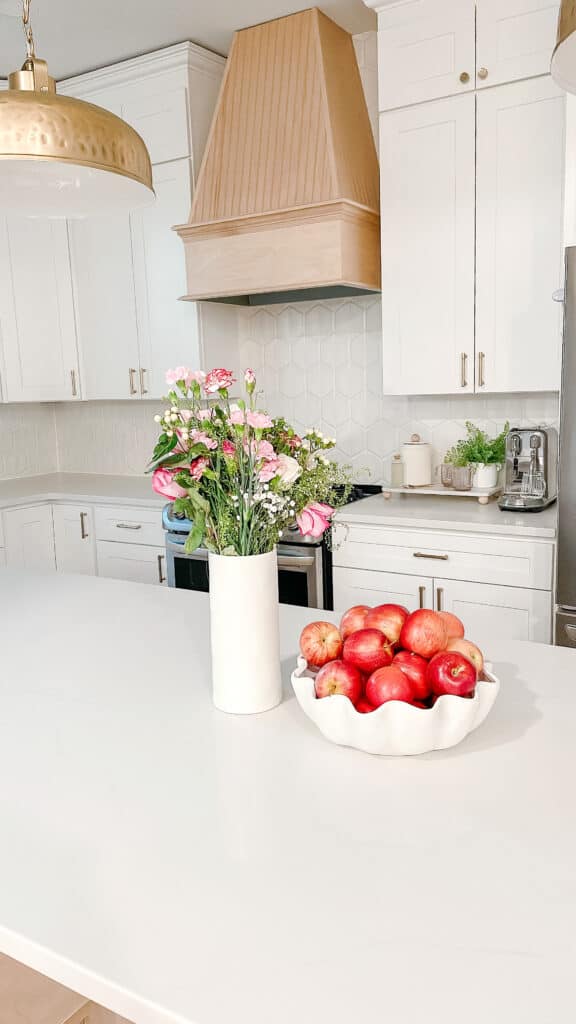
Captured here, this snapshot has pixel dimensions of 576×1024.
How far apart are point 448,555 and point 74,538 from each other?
79.1 inches

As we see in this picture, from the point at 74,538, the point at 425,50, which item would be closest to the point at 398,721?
the point at 425,50

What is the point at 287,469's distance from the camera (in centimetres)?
122

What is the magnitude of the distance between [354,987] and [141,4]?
3.39 m

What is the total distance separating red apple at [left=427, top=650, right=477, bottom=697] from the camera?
110 cm

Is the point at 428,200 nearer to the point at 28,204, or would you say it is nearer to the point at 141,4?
the point at 141,4

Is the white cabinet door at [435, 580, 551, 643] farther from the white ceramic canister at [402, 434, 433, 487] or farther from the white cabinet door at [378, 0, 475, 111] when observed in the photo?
the white cabinet door at [378, 0, 475, 111]

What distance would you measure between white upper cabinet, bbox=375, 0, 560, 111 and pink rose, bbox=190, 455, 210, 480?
228 cm

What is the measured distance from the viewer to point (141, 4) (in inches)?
122

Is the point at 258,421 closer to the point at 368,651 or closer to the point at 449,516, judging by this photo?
the point at 368,651

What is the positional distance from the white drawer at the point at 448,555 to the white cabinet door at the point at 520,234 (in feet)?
2.01

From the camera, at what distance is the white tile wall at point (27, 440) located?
15.0 ft

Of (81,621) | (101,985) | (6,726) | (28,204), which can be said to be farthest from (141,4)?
(101,985)

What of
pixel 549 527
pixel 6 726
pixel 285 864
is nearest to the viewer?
pixel 285 864

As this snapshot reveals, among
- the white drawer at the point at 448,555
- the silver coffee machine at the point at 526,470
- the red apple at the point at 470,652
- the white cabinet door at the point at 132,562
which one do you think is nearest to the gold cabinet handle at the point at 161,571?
the white cabinet door at the point at 132,562
